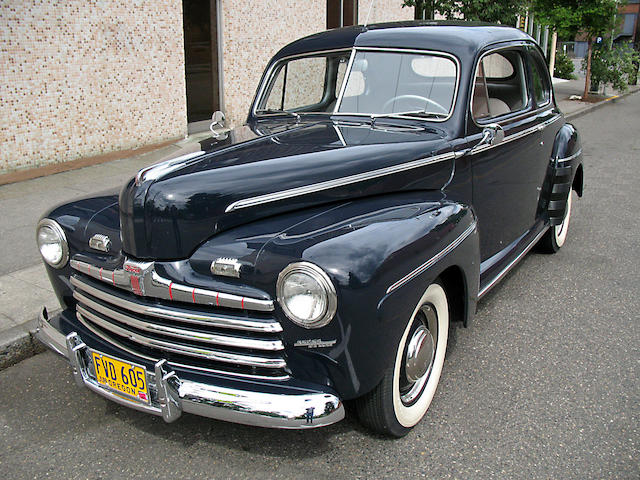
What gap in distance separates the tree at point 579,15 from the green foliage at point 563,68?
320 inches

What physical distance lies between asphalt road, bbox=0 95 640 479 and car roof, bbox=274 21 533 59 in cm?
173

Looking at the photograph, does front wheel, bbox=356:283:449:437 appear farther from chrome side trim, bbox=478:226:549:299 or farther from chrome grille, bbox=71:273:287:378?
chrome side trim, bbox=478:226:549:299

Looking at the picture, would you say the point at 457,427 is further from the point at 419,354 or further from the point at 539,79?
the point at 539,79

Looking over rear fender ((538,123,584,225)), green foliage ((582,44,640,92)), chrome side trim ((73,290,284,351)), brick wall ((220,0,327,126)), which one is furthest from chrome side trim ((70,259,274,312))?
green foliage ((582,44,640,92))

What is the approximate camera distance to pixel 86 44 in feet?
26.3

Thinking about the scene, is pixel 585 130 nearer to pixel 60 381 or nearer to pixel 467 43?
pixel 467 43

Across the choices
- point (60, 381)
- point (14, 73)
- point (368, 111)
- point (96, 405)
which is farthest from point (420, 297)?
point (14, 73)

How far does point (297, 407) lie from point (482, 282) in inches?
69.5

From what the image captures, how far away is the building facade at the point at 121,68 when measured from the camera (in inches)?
292

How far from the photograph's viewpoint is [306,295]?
2.31m

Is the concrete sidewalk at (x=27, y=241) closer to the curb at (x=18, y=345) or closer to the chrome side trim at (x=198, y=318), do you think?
the curb at (x=18, y=345)

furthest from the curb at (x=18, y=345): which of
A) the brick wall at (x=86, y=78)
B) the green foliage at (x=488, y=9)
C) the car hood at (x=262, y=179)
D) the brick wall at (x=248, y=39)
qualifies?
the green foliage at (x=488, y=9)

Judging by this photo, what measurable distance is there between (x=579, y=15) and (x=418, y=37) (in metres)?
14.4

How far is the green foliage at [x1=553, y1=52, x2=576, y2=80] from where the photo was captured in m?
24.6
